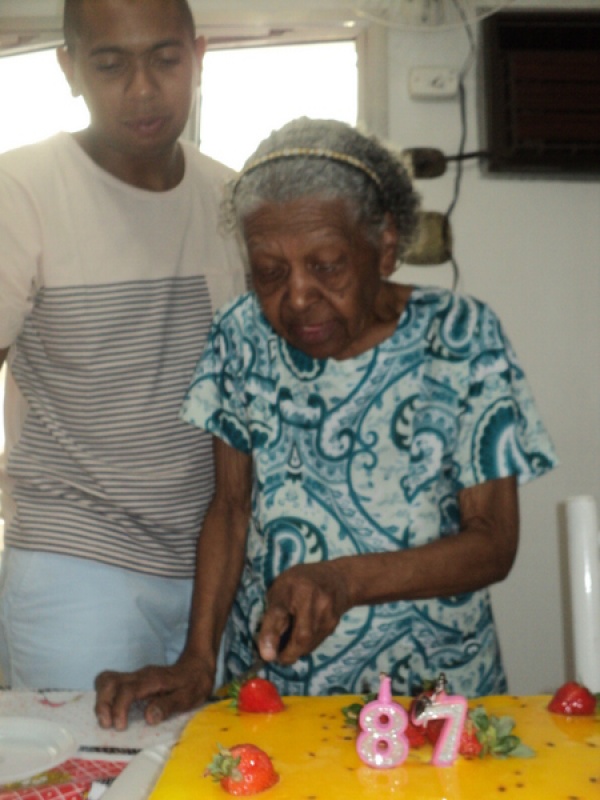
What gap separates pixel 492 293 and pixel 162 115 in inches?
47.6

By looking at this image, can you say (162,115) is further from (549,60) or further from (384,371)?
(549,60)

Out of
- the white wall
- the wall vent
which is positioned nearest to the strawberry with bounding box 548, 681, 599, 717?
the white wall

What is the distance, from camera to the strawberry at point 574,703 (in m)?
0.97

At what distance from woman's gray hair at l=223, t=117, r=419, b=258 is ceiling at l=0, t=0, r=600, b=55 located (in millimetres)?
1366

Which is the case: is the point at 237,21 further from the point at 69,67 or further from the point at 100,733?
the point at 100,733

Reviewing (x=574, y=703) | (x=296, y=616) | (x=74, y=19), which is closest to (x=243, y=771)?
(x=296, y=616)

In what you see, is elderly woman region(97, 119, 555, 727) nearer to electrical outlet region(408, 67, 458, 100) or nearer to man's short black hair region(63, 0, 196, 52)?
man's short black hair region(63, 0, 196, 52)

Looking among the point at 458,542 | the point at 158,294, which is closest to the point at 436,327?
the point at 458,542

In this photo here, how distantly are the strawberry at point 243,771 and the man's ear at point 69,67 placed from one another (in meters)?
1.13

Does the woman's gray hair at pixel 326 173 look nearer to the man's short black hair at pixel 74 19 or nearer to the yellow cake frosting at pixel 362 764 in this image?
the man's short black hair at pixel 74 19

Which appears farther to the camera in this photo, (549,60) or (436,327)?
(549,60)

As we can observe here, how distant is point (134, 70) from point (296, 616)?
3.02 feet

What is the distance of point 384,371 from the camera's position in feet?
4.36

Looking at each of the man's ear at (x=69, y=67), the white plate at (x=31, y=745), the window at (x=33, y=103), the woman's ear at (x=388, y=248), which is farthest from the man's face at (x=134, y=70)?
the window at (x=33, y=103)
